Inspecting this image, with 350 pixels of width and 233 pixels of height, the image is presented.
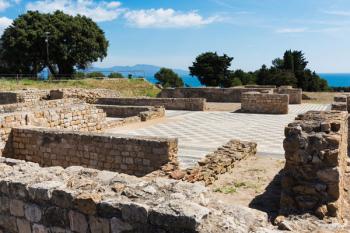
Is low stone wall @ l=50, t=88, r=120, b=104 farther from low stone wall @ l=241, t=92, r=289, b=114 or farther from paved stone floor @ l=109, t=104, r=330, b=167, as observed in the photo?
low stone wall @ l=241, t=92, r=289, b=114

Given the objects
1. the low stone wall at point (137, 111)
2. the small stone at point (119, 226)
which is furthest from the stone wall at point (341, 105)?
the small stone at point (119, 226)

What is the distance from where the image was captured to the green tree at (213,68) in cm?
5581

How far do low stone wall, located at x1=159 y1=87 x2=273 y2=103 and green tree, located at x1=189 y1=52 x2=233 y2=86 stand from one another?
27.5 m

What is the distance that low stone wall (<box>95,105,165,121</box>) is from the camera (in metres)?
18.5

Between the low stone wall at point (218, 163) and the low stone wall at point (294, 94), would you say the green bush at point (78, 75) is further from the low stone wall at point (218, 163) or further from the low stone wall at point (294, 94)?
the low stone wall at point (218, 163)

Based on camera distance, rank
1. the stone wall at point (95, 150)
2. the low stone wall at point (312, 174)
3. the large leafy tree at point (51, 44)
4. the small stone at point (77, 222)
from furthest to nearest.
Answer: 1. the large leafy tree at point (51, 44)
2. the stone wall at point (95, 150)
3. the low stone wall at point (312, 174)
4. the small stone at point (77, 222)

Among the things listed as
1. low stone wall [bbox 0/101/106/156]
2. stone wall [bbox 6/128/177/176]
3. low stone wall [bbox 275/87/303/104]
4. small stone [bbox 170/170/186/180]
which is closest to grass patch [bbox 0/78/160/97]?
low stone wall [bbox 275/87/303/104]

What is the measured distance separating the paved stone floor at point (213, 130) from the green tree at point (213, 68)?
34083 millimetres

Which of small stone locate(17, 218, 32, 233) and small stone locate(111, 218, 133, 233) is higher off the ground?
small stone locate(111, 218, 133, 233)

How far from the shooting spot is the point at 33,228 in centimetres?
400

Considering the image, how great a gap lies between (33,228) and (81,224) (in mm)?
700

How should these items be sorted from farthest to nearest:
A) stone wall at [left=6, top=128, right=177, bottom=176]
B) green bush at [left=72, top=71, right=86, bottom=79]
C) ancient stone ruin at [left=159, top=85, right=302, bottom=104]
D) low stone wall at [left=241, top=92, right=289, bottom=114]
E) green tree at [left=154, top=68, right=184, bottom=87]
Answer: green tree at [left=154, top=68, right=184, bottom=87]
green bush at [left=72, top=71, right=86, bottom=79]
ancient stone ruin at [left=159, top=85, right=302, bottom=104]
low stone wall at [left=241, top=92, right=289, bottom=114]
stone wall at [left=6, top=128, right=177, bottom=176]

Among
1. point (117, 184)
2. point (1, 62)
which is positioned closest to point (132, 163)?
point (117, 184)

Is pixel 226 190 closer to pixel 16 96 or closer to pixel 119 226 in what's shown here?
pixel 119 226
